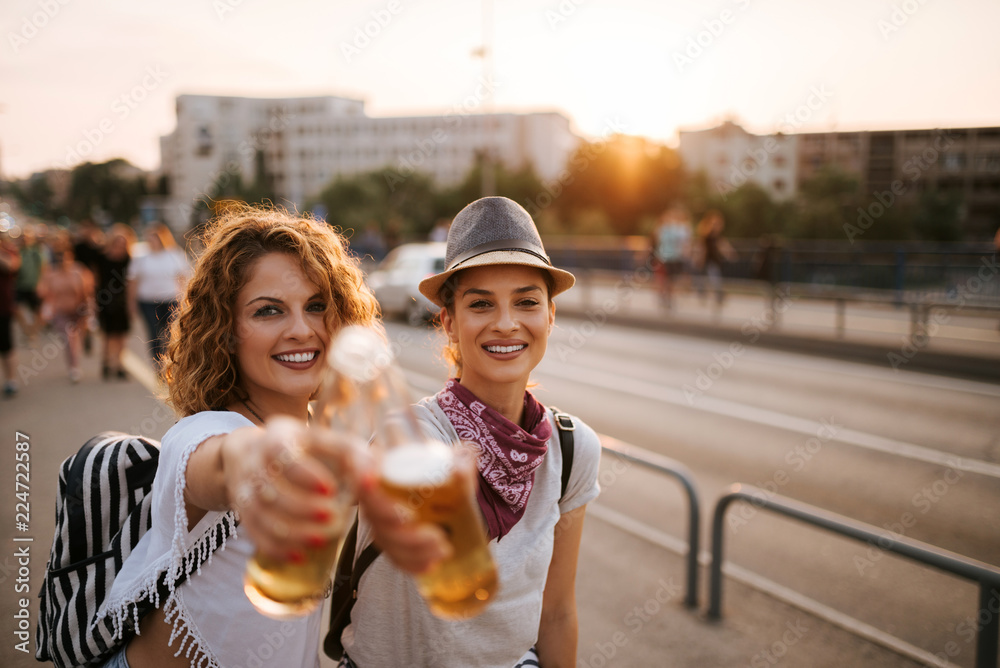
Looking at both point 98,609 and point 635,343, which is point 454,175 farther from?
point 98,609

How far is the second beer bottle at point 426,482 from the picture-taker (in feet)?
2.69

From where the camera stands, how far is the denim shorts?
1.61 metres

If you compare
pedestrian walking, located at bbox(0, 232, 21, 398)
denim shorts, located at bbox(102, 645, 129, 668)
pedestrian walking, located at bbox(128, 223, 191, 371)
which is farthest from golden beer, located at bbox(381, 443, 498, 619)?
pedestrian walking, located at bbox(0, 232, 21, 398)

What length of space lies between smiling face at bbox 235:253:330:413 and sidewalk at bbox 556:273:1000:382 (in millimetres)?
12093

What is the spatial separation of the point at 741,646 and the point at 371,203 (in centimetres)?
6664

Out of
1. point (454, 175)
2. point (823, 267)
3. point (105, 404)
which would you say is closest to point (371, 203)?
point (454, 175)

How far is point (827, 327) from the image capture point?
45.0 ft

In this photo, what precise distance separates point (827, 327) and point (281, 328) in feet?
46.3

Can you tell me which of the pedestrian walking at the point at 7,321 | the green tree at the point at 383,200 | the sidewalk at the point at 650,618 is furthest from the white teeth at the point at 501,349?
the green tree at the point at 383,200

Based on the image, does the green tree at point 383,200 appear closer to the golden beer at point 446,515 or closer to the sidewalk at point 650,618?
the sidewalk at point 650,618

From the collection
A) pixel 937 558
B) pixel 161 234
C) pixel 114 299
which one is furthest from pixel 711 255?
pixel 937 558

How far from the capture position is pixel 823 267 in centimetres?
1526

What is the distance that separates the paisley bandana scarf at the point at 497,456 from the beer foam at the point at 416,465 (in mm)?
833

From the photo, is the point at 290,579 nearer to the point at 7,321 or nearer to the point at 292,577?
the point at 292,577
